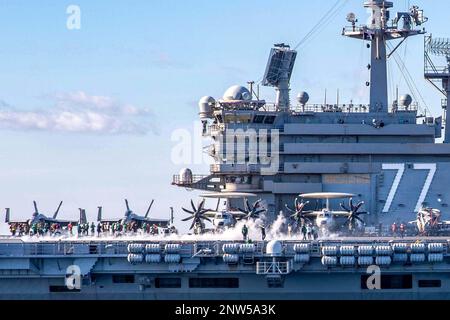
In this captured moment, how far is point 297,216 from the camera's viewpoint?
6222 cm

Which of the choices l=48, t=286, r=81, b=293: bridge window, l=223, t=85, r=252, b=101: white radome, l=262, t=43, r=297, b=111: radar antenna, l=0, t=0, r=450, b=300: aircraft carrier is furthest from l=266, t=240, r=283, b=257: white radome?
l=262, t=43, r=297, b=111: radar antenna

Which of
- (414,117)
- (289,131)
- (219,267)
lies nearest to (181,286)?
(219,267)

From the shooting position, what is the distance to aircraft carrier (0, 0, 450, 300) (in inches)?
2224

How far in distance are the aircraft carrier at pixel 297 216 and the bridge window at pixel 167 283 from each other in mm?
43

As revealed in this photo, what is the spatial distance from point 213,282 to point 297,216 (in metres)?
7.12

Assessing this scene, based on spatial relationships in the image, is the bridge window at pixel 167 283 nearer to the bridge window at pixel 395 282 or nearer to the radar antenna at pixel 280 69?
the bridge window at pixel 395 282

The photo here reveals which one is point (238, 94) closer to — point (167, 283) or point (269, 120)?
point (269, 120)

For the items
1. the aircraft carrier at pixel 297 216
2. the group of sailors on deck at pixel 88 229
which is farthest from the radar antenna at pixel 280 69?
the group of sailors on deck at pixel 88 229

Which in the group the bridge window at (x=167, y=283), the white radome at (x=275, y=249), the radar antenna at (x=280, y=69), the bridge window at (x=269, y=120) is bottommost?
the bridge window at (x=167, y=283)

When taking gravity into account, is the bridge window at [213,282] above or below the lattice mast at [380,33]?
below

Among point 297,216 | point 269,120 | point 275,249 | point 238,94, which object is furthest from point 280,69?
point 275,249

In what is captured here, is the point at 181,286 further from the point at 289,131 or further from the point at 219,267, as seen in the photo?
the point at 289,131

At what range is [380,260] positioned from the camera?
56.0 m

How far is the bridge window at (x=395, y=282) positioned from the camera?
5678cm
